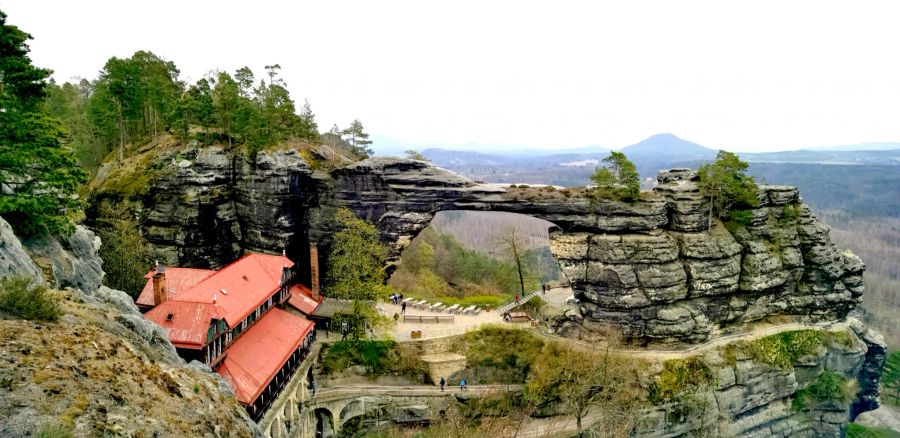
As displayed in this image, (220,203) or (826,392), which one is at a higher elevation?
(220,203)

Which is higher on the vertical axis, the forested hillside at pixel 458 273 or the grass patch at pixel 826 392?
the forested hillside at pixel 458 273

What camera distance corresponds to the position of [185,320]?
24000mm

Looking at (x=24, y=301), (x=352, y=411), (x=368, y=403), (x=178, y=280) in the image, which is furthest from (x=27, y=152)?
(x=368, y=403)

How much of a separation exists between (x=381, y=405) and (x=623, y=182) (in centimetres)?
2379

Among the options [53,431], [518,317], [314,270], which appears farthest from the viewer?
[314,270]

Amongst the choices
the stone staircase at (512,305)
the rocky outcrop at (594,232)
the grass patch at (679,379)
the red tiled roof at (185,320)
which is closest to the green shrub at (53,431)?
the red tiled roof at (185,320)

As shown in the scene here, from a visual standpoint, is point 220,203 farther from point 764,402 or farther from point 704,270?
point 764,402

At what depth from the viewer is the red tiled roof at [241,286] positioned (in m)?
26.2

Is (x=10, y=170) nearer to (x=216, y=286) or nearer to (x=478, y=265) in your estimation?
(x=216, y=286)

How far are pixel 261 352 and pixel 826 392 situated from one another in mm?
39877

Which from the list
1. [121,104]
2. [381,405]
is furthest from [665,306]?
[121,104]

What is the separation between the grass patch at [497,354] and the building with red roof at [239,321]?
1142 centimetres

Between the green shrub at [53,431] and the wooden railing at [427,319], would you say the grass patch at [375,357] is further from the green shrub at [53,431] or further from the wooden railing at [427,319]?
the green shrub at [53,431]

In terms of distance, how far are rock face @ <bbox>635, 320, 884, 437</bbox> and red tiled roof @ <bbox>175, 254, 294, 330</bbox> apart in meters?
26.0
